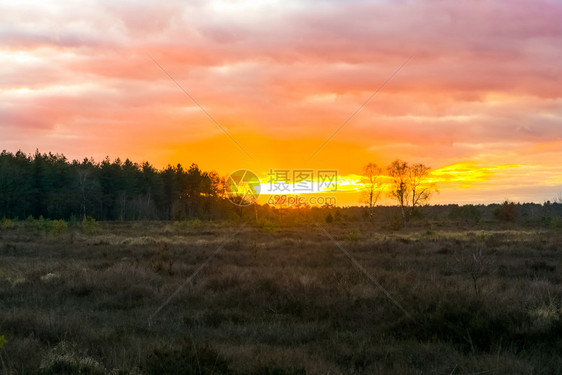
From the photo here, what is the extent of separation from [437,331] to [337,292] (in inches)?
146

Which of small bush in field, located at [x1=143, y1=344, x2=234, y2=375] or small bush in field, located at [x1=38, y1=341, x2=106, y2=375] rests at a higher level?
small bush in field, located at [x1=143, y1=344, x2=234, y2=375]

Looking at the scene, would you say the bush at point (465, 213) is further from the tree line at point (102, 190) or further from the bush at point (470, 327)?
the bush at point (470, 327)

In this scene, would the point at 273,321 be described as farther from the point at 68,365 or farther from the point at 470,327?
the point at 68,365

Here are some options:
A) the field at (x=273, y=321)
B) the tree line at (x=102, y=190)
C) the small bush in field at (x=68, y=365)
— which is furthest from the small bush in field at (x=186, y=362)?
the tree line at (x=102, y=190)

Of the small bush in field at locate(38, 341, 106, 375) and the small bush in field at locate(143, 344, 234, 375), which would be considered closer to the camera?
the small bush in field at locate(143, 344, 234, 375)

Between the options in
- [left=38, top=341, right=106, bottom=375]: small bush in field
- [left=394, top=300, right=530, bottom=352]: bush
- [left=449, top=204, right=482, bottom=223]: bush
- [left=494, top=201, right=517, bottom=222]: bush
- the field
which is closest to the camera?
[left=38, top=341, right=106, bottom=375]: small bush in field

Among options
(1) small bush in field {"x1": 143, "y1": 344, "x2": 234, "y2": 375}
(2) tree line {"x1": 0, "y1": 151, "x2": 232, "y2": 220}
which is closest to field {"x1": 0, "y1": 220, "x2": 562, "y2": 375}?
(1) small bush in field {"x1": 143, "y1": 344, "x2": 234, "y2": 375}

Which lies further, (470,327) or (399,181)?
(399,181)

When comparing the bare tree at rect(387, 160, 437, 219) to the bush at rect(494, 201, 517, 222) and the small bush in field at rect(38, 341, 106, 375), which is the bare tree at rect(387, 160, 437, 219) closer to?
the bush at rect(494, 201, 517, 222)

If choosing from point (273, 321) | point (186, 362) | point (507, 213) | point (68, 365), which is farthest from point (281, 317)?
point (507, 213)

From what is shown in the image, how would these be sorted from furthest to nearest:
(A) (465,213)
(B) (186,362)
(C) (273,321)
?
(A) (465,213)
(C) (273,321)
(B) (186,362)

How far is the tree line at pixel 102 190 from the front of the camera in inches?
2960

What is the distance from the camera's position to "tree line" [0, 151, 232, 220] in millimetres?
75188

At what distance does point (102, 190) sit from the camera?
278 feet
